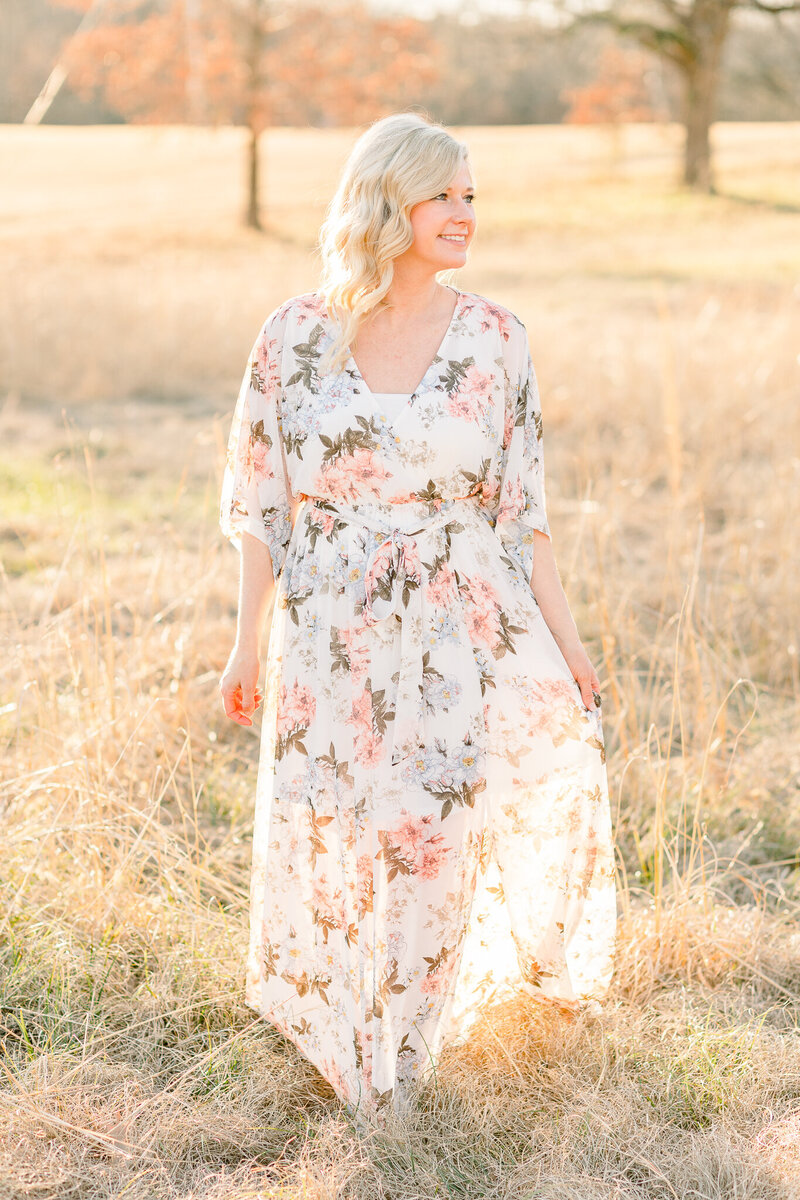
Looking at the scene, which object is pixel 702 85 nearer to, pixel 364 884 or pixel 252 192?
pixel 252 192

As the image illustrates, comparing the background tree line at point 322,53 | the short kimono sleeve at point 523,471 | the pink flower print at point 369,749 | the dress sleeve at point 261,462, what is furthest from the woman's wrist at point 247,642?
the background tree line at point 322,53

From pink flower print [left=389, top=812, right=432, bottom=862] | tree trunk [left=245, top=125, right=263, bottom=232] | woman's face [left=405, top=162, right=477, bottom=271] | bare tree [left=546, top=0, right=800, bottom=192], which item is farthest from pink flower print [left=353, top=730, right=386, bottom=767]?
bare tree [left=546, top=0, right=800, bottom=192]

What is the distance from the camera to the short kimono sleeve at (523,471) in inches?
85.5

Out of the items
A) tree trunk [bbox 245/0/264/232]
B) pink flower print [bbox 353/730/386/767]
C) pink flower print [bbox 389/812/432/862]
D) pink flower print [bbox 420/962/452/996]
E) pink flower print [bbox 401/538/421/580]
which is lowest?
pink flower print [bbox 420/962/452/996]

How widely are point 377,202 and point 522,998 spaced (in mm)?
1481

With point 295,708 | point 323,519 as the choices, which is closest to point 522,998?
point 295,708

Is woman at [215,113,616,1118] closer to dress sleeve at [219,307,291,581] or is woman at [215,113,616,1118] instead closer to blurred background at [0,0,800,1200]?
dress sleeve at [219,307,291,581]

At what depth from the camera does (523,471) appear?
2.18 meters

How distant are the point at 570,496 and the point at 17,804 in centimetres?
365

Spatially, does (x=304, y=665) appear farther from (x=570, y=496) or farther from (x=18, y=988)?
(x=570, y=496)

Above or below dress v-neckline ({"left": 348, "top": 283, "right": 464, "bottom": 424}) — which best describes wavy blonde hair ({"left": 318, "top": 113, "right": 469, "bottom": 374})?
above

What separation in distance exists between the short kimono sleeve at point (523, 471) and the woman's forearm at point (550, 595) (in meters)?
0.01

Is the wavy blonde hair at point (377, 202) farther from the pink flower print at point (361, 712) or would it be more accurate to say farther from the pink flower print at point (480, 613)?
the pink flower print at point (361, 712)

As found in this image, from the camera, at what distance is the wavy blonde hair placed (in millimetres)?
2010
